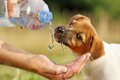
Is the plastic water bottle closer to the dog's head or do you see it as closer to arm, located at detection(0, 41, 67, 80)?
the dog's head

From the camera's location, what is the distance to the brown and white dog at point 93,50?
640cm

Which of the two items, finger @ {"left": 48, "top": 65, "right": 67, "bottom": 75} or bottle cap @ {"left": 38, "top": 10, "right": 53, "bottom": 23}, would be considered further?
bottle cap @ {"left": 38, "top": 10, "right": 53, "bottom": 23}

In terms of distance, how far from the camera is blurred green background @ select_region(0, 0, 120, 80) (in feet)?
27.1

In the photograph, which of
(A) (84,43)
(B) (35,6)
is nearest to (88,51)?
(A) (84,43)

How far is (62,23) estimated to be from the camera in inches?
444

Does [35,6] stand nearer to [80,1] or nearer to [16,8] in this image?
[16,8]

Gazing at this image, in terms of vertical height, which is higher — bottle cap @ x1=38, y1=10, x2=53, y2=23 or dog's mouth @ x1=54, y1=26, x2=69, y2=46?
bottle cap @ x1=38, y1=10, x2=53, y2=23

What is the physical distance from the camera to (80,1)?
13984mm

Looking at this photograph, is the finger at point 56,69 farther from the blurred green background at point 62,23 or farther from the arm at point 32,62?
the blurred green background at point 62,23

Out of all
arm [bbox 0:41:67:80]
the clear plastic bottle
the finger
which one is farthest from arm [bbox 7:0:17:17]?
the finger

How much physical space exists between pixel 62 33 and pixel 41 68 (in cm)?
96

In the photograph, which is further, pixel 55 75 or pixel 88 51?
pixel 88 51

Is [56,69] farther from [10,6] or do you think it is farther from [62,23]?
[62,23]

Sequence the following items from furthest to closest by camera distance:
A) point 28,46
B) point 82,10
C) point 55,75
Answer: point 82,10 < point 28,46 < point 55,75
